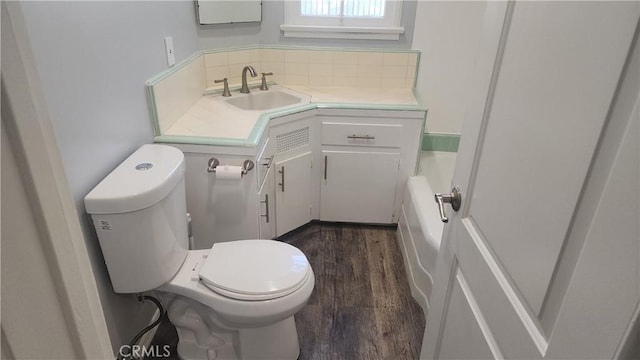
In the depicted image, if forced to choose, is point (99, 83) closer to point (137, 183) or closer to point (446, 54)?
point (137, 183)

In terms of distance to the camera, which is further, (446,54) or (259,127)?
(446,54)

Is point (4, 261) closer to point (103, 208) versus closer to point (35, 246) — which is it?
point (35, 246)

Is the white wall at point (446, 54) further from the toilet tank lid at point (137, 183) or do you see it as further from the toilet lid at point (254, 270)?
the toilet tank lid at point (137, 183)

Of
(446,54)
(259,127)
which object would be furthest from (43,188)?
(446,54)

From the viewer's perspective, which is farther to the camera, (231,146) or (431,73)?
(431,73)

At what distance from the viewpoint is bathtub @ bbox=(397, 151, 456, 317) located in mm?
1811

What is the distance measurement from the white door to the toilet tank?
909 millimetres

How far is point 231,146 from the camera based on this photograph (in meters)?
1.69

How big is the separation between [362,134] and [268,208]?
0.66 metres

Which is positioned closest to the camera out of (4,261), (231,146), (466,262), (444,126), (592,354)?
(4,261)

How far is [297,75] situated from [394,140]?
2.57 feet

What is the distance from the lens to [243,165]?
1.71m

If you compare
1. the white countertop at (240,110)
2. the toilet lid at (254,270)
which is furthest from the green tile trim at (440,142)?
the toilet lid at (254,270)

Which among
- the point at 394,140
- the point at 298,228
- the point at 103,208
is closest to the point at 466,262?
the point at 103,208
